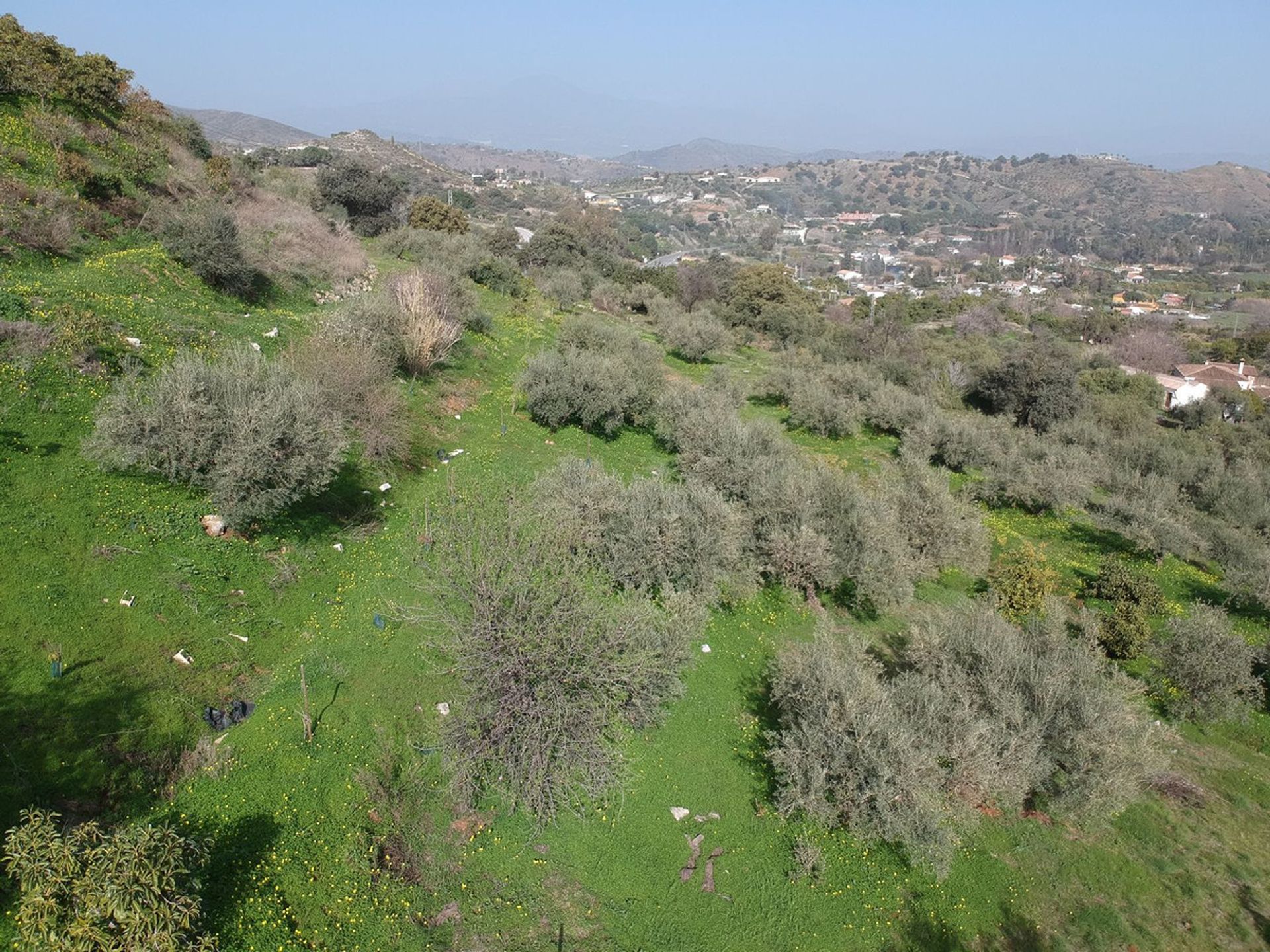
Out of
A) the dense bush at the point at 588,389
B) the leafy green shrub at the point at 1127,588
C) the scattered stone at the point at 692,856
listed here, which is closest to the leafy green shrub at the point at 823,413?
the dense bush at the point at 588,389

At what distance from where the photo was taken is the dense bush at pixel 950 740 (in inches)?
364

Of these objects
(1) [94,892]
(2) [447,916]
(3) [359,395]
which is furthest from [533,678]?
(3) [359,395]

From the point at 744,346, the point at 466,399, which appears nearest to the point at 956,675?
the point at 466,399

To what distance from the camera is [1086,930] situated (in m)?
9.09

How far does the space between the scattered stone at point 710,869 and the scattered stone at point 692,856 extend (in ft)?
0.50

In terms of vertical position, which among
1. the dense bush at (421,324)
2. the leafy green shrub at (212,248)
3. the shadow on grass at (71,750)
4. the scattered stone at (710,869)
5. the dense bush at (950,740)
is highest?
the leafy green shrub at (212,248)

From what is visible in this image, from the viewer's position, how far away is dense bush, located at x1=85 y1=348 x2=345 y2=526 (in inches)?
449

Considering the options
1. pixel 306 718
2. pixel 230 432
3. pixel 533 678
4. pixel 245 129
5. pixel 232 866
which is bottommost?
pixel 232 866

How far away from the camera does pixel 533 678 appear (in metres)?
8.61

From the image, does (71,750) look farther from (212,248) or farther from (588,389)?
(212,248)

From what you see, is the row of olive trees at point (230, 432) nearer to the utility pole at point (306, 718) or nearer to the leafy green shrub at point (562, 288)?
the utility pole at point (306, 718)

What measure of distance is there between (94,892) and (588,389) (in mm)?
16937

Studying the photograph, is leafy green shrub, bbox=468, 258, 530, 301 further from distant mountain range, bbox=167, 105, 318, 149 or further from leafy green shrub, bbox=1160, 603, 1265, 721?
distant mountain range, bbox=167, 105, 318, 149

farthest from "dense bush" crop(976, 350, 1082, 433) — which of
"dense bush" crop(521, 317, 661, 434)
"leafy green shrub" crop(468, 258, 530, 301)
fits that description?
"leafy green shrub" crop(468, 258, 530, 301)
